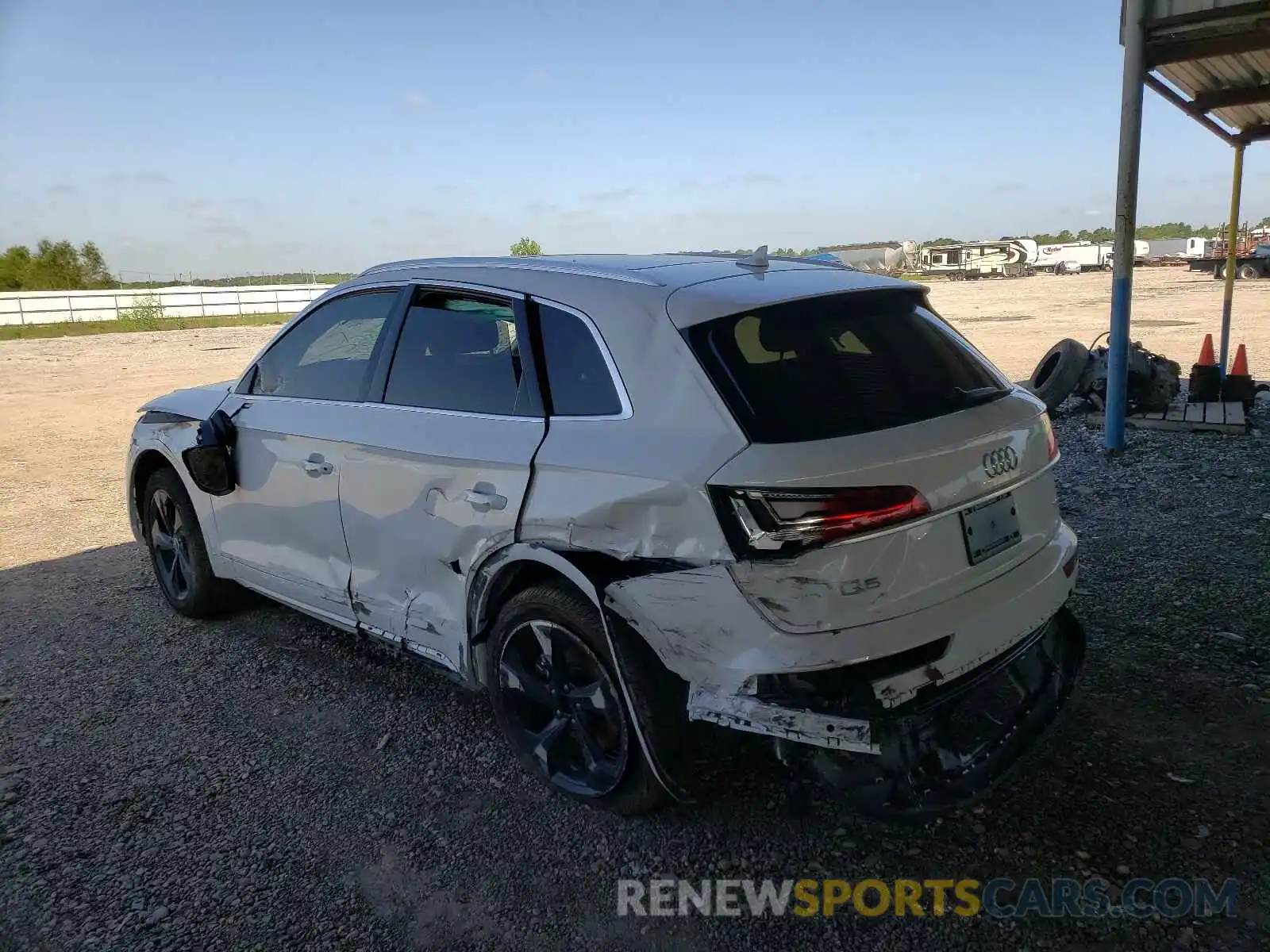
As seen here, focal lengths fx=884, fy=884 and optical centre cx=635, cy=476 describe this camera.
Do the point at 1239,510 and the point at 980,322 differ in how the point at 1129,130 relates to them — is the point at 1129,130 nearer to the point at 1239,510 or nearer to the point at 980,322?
the point at 1239,510

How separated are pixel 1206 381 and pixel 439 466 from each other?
9.02m

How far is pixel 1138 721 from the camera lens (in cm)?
332

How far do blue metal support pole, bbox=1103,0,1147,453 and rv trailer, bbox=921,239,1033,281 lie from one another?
2245 inches

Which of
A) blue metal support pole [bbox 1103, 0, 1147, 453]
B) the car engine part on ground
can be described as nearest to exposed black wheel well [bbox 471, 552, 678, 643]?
blue metal support pole [bbox 1103, 0, 1147, 453]

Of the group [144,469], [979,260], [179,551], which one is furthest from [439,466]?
[979,260]

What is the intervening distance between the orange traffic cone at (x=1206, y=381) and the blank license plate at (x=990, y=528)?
801 cm

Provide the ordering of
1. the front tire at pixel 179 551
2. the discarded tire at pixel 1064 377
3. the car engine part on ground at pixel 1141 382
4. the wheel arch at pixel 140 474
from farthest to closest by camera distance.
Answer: the discarded tire at pixel 1064 377 → the car engine part on ground at pixel 1141 382 → the wheel arch at pixel 140 474 → the front tire at pixel 179 551

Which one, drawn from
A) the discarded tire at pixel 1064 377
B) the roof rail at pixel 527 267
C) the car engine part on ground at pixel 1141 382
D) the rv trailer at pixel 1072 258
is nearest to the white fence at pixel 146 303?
the discarded tire at pixel 1064 377

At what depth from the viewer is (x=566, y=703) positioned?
2.93 m

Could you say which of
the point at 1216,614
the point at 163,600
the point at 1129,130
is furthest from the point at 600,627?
the point at 1129,130

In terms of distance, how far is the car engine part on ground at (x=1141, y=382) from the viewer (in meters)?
8.77

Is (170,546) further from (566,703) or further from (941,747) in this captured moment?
(941,747)

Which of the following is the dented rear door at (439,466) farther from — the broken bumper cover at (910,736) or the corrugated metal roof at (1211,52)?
the corrugated metal roof at (1211,52)

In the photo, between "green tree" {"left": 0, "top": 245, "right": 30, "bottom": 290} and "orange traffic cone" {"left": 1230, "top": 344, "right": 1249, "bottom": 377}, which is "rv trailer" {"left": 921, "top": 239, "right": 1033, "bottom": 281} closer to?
"orange traffic cone" {"left": 1230, "top": 344, "right": 1249, "bottom": 377}
